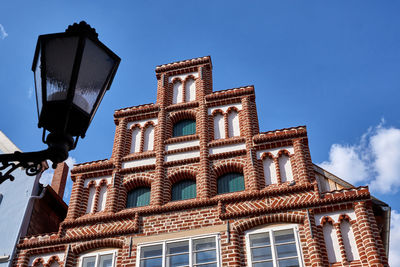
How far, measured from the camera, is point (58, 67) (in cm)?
361

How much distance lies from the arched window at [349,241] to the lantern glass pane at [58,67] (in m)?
8.89

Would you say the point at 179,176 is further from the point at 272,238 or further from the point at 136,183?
the point at 272,238

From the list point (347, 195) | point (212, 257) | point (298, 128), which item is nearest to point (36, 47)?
point (212, 257)

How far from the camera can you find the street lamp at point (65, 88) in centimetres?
355

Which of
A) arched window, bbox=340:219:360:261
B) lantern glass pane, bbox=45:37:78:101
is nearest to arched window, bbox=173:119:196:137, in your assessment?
arched window, bbox=340:219:360:261

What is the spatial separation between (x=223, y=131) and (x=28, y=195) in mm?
6535

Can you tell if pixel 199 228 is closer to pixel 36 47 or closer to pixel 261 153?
pixel 261 153

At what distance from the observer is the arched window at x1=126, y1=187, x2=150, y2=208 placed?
43.2 ft

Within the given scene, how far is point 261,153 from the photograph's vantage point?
43.0 ft

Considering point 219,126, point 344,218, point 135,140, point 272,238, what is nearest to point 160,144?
point 135,140

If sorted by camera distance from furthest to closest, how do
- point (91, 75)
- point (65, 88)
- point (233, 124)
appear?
point (233, 124), point (91, 75), point (65, 88)

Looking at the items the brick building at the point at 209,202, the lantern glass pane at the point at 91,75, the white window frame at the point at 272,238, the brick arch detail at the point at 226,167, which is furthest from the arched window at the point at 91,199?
the lantern glass pane at the point at 91,75

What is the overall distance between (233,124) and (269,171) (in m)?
2.38

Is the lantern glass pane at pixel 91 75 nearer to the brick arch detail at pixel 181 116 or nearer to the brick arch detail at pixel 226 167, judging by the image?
the brick arch detail at pixel 226 167
